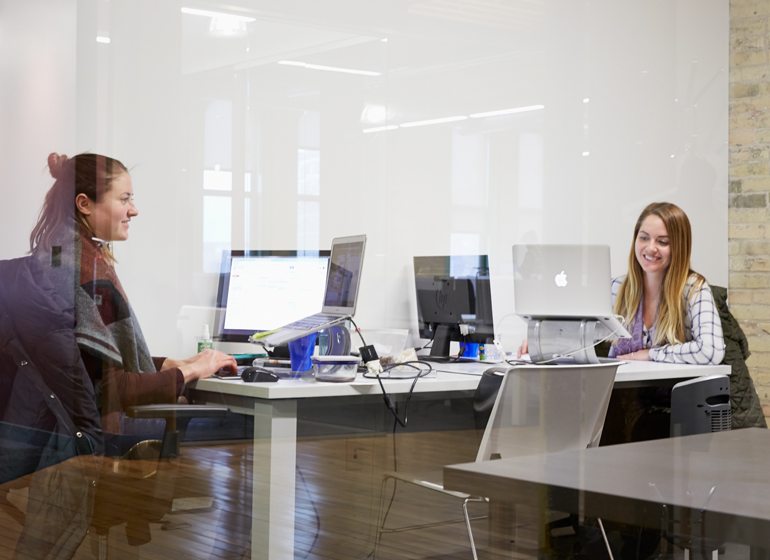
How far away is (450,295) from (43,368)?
121 cm

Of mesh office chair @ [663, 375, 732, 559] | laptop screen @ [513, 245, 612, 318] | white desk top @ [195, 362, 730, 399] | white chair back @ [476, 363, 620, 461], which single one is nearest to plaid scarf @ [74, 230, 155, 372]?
white desk top @ [195, 362, 730, 399]

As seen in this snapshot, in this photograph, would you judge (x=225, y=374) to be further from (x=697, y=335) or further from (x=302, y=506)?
(x=697, y=335)

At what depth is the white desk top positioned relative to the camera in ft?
9.20

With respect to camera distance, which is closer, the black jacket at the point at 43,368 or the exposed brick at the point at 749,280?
the black jacket at the point at 43,368

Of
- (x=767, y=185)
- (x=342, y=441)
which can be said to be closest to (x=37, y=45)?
(x=342, y=441)

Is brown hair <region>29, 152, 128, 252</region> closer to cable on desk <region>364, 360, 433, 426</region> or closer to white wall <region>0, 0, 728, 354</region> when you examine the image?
white wall <region>0, 0, 728, 354</region>

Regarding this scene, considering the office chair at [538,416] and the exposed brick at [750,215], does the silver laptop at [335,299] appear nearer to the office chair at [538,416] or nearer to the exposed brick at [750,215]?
the office chair at [538,416]

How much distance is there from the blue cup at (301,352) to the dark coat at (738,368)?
4.56ft

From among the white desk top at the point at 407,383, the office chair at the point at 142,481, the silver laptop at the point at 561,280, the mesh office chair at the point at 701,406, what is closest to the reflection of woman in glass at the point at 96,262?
the office chair at the point at 142,481

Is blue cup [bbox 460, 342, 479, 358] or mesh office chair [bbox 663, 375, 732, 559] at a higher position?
blue cup [bbox 460, 342, 479, 358]

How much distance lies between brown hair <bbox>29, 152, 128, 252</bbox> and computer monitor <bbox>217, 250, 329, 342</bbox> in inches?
14.5

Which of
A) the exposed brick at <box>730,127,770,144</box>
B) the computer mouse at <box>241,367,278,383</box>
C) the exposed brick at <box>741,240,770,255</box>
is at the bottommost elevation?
the computer mouse at <box>241,367,278,383</box>

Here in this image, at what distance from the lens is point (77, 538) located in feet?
8.55

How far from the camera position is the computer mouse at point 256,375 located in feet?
9.21
